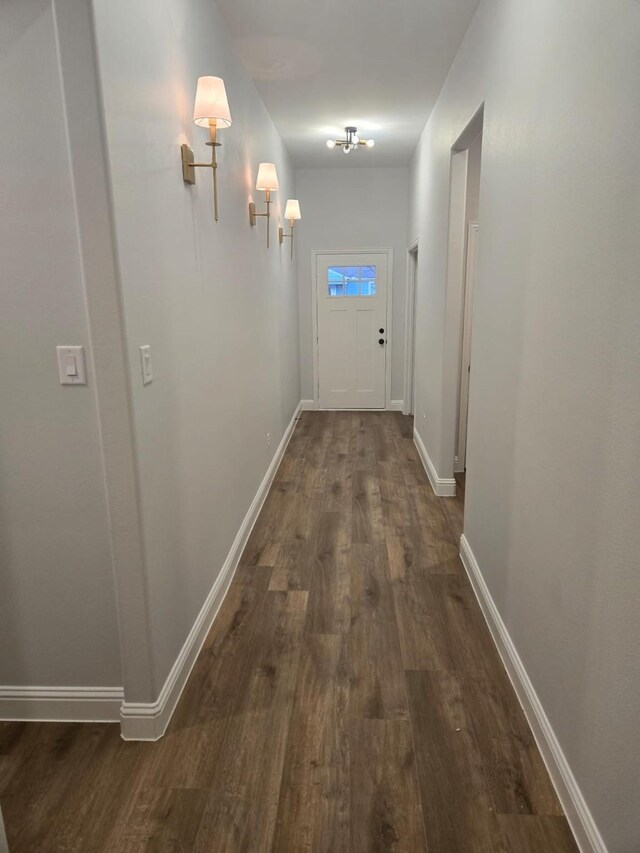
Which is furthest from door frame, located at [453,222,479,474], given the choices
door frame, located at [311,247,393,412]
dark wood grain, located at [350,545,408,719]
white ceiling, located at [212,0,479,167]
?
door frame, located at [311,247,393,412]

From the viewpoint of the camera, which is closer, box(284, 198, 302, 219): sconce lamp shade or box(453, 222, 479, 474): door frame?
box(453, 222, 479, 474): door frame

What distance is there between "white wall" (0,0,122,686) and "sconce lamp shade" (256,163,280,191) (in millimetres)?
2260

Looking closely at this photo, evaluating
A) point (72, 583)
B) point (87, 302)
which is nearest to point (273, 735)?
point (72, 583)

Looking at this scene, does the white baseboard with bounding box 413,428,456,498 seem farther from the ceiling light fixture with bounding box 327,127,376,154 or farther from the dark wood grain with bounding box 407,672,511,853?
the ceiling light fixture with bounding box 327,127,376,154

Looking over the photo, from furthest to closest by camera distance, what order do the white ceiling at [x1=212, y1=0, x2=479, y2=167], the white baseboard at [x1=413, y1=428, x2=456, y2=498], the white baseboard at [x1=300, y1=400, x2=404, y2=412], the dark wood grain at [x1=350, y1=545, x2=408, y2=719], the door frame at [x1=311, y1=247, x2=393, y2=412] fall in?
1. the white baseboard at [x1=300, y1=400, x2=404, y2=412]
2. the door frame at [x1=311, y1=247, x2=393, y2=412]
3. the white baseboard at [x1=413, y1=428, x2=456, y2=498]
4. the white ceiling at [x1=212, y1=0, x2=479, y2=167]
5. the dark wood grain at [x1=350, y1=545, x2=408, y2=719]

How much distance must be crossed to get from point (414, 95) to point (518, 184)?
2334 mm

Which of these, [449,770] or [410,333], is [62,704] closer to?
[449,770]

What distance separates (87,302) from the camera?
5.13ft

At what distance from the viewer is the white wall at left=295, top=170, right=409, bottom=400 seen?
633cm

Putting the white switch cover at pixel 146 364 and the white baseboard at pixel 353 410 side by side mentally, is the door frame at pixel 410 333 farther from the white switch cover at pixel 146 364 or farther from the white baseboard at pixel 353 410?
the white switch cover at pixel 146 364

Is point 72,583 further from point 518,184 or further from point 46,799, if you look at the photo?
point 518,184

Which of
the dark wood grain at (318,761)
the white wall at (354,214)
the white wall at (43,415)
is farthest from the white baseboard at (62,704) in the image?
the white wall at (354,214)

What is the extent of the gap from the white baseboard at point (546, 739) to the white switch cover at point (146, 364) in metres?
1.63

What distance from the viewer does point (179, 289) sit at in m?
2.09
